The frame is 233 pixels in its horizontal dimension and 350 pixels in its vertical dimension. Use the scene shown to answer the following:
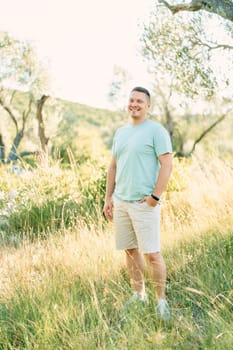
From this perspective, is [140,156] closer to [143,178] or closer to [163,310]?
[143,178]

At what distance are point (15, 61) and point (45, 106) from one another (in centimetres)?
448

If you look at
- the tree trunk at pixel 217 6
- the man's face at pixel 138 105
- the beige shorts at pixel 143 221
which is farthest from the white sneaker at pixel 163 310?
the tree trunk at pixel 217 6

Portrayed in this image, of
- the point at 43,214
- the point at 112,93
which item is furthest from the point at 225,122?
the point at 43,214

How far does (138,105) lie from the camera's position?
166 inches

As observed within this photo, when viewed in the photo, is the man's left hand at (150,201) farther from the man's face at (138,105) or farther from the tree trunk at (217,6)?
the tree trunk at (217,6)

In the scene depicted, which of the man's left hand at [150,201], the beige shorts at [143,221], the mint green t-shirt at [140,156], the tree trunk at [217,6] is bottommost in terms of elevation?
the beige shorts at [143,221]

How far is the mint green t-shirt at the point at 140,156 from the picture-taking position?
4.11 metres

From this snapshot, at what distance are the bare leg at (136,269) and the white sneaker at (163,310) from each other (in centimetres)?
29

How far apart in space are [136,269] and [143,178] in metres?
0.86

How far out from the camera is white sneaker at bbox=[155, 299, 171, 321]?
397cm

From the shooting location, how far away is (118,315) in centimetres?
416

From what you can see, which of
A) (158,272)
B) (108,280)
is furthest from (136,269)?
(108,280)

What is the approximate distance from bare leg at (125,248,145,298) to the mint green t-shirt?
53cm

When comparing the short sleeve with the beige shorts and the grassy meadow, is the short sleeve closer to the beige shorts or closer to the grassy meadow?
the beige shorts
